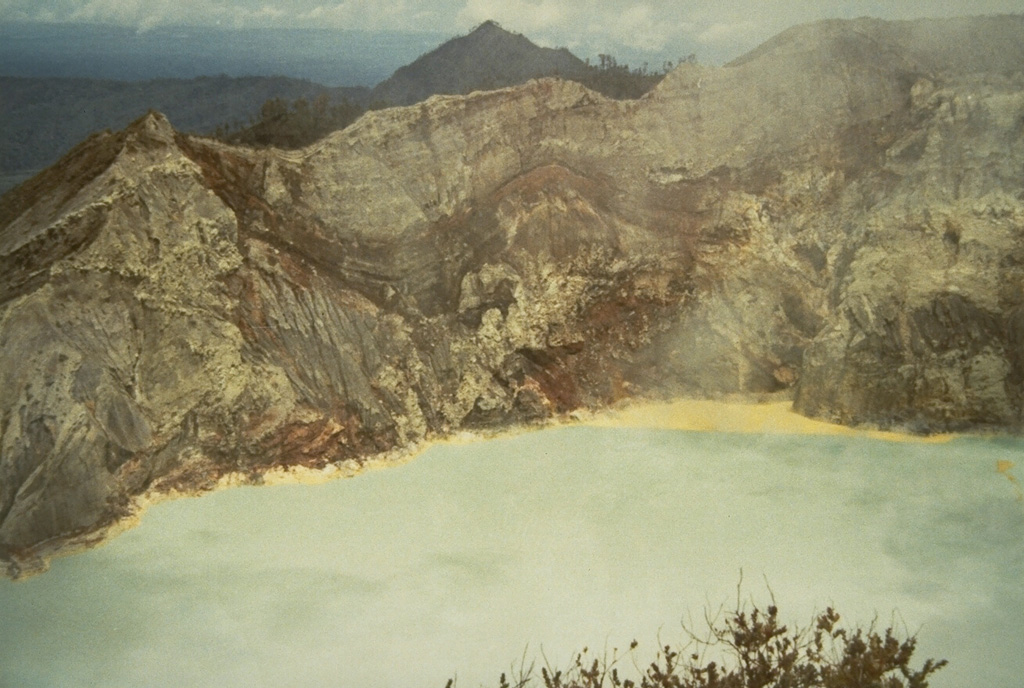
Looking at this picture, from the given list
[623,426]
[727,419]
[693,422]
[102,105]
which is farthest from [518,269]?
[102,105]

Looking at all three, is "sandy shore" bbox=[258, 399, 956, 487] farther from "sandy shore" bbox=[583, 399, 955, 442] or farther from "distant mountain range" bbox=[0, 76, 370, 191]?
"distant mountain range" bbox=[0, 76, 370, 191]

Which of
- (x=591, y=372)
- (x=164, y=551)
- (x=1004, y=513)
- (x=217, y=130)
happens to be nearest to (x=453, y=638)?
(x=164, y=551)

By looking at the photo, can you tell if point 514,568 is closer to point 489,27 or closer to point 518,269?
point 518,269

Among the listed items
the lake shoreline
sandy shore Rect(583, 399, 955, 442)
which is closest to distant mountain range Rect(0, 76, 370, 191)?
the lake shoreline

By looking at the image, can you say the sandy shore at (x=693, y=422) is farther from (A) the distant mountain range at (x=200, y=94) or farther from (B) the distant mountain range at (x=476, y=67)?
(B) the distant mountain range at (x=476, y=67)

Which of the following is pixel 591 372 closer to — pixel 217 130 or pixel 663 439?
pixel 663 439
